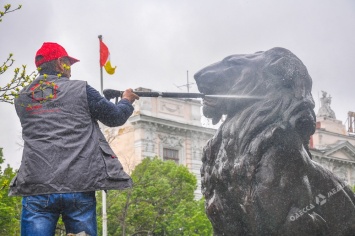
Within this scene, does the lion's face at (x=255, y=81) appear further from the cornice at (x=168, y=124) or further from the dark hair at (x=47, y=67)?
the cornice at (x=168, y=124)

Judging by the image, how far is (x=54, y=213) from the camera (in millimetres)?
3684

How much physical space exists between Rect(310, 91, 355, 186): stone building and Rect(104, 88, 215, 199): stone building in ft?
22.7

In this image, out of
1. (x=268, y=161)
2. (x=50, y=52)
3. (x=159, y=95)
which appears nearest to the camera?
(x=50, y=52)

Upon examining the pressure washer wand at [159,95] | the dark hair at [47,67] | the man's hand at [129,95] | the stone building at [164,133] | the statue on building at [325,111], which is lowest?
the man's hand at [129,95]

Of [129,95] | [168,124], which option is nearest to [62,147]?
[129,95]

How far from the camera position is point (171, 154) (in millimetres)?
35531

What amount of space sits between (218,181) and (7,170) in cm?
2019

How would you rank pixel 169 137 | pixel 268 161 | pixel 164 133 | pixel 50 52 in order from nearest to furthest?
pixel 50 52 → pixel 268 161 → pixel 164 133 → pixel 169 137

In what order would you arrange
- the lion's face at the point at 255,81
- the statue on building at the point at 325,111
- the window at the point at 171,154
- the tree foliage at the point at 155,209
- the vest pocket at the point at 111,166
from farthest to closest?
the statue on building at the point at 325,111 < the window at the point at 171,154 < the tree foliage at the point at 155,209 < the lion's face at the point at 255,81 < the vest pocket at the point at 111,166

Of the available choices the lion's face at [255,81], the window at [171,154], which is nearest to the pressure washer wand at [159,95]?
the lion's face at [255,81]

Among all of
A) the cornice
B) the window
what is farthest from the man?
the window

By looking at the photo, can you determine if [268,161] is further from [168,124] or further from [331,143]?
[331,143]

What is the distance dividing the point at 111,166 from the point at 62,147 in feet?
1.09

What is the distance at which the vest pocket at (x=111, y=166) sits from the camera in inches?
148
